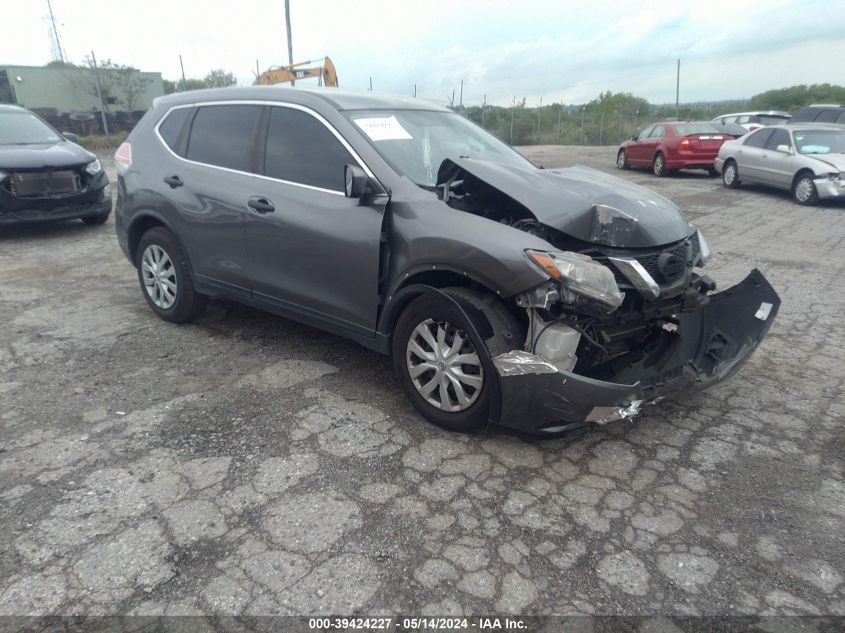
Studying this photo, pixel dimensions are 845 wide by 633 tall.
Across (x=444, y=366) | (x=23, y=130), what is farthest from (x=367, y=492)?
(x=23, y=130)

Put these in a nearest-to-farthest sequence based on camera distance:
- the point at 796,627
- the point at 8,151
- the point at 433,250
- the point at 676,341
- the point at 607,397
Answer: the point at 796,627 → the point at 607,397 → the point at 433,250 → the point at 676,341 → the point at 8,151

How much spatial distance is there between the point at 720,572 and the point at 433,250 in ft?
6.67

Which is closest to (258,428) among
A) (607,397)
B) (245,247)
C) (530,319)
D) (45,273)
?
(245,247)

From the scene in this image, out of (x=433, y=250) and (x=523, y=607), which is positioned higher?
(x=433, y=250)

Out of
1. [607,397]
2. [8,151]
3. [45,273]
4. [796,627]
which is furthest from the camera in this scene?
[8,151]

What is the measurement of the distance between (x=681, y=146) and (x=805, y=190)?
4.35 meters

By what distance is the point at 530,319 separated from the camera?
3307 millimetres

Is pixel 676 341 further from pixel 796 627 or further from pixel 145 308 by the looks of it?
pixel 145 308

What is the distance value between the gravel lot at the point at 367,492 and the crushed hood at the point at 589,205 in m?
1.13

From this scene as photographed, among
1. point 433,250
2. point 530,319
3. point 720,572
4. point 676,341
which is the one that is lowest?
point 720,572

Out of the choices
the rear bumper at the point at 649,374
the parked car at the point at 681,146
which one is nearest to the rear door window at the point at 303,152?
the rear bumper at the point at 649,374

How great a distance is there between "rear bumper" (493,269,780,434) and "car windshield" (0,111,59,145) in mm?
8609

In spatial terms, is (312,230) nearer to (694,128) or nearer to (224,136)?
(224,136)

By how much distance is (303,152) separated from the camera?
4195 millimetres
